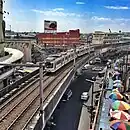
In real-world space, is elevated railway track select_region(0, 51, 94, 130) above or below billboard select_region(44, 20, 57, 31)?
below

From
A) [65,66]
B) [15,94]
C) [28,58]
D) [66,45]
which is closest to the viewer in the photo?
[15,94]

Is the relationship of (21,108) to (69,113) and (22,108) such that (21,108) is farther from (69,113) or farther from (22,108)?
(69,113)

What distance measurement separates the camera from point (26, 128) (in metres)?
8.99

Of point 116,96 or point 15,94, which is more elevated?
point 15,94

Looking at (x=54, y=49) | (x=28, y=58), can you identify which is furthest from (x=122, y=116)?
(x=54, y=49)

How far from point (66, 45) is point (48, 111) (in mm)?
48881

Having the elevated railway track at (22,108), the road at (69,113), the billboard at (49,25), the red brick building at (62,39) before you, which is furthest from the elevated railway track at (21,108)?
the red brick building at (62,39)

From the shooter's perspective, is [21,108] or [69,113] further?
[69,113]

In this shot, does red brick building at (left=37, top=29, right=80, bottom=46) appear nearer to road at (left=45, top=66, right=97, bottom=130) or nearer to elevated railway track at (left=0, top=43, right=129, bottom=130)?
road at (left=45, top=66, right=97, bottom=130)

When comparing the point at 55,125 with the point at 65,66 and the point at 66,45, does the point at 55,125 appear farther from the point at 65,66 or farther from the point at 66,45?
the point at 66,45

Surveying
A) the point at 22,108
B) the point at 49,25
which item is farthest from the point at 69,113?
the point at 49,25

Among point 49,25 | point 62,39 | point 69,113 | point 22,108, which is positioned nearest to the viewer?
point 22,108

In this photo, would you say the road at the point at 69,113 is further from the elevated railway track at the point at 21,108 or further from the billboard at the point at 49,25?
the billboard at the point at 49,25

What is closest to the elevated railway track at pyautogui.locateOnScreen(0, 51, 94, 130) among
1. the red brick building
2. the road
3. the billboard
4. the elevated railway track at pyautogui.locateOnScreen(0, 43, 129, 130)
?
the elevated railway track at pyautogui.locateOnScreen(0, 43, 129, 130)
